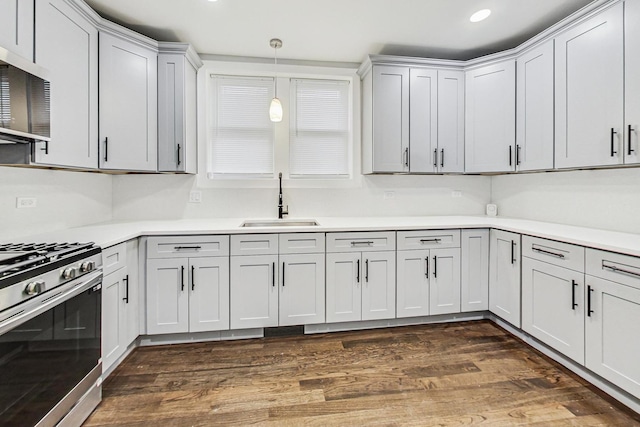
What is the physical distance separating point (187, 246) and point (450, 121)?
2713 mm

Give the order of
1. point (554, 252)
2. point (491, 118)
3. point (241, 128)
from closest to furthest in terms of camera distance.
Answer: point (554, 252) < point (491, 118) < point (241, 128)

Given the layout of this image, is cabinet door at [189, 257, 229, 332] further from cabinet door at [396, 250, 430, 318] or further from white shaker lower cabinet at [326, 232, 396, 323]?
cabinet door at [396, 250, 430, 318]

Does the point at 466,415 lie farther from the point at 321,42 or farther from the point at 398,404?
the point at 321,42

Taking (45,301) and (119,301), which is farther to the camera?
(119,301)

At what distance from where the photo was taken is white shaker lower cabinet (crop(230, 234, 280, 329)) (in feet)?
8.04

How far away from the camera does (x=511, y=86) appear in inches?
112

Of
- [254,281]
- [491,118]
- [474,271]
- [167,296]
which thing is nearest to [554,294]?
[474,271]

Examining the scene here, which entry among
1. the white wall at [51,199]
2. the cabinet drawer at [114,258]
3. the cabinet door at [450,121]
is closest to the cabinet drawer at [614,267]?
the cabinet door at [450,121]

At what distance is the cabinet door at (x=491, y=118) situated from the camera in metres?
2.85

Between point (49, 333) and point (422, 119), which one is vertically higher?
point (422, 119)

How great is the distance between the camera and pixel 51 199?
2.23 meters

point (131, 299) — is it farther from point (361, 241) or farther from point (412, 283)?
point (412, 283)

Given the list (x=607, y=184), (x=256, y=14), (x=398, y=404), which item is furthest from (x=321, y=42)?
(x=398, y=404)

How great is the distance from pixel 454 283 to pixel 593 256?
1.07m
